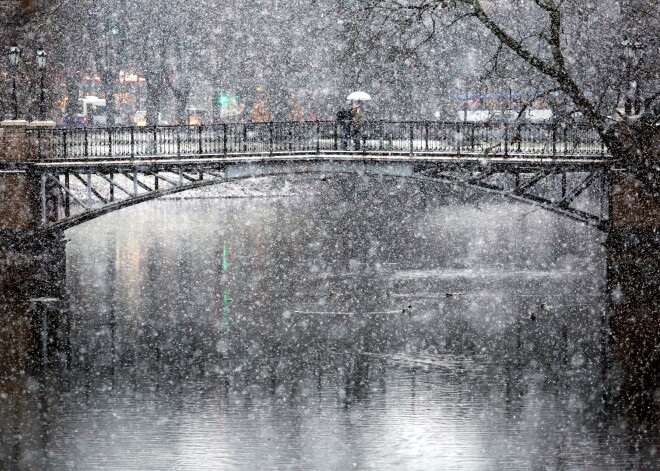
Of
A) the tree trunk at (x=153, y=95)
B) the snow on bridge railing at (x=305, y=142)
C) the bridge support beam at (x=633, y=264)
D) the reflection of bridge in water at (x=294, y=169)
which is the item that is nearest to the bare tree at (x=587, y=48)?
the snow on bridge railing at (x=305, y=142)

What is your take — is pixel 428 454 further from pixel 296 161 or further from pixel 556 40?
pixel 296 161

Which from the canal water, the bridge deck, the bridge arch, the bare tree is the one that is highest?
the bare tree

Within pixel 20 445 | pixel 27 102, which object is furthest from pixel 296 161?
pixel 27 102

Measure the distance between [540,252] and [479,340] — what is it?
1724 cm

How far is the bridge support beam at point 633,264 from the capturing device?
3022cm

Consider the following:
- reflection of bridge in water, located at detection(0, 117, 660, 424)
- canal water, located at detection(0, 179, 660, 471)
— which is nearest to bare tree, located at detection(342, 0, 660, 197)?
reflection of bridge in water, located at detection(0, 117, 660, 424)

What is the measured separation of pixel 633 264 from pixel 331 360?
14.9 m

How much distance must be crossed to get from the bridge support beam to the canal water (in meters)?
0.70

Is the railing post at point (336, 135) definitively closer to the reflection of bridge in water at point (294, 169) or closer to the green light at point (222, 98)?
the reflection of bridge in water at point (294, 169)

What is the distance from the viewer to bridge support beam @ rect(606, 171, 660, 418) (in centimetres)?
3022

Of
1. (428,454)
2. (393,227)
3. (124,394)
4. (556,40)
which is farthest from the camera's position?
(393,227)

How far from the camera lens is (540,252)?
45.8 m

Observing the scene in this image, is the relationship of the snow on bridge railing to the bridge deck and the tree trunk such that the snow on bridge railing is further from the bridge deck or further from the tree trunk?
the tree trunk

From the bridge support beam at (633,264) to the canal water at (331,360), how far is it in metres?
0.70
